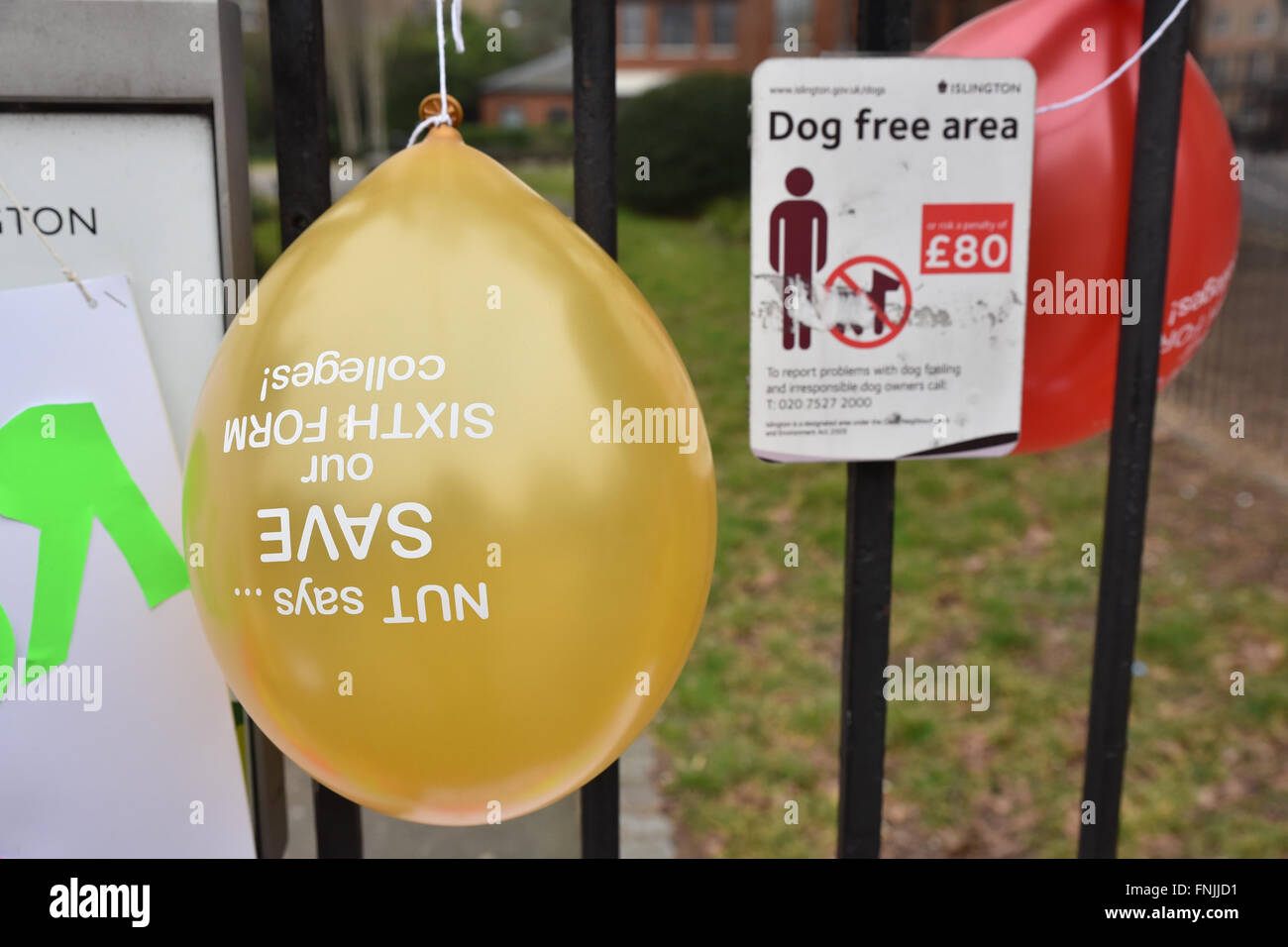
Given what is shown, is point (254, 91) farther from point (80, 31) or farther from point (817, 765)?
point (80, 31)

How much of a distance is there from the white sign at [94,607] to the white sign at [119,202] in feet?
0.14

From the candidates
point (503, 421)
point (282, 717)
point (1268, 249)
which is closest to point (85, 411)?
point (282, 717)

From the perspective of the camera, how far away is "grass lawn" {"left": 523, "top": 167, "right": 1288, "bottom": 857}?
12.2 feet

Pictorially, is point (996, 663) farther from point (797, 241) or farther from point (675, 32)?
point (675, 32)

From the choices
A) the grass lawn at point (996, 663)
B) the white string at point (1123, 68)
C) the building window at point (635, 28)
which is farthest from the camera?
the building window at point (635, 28)

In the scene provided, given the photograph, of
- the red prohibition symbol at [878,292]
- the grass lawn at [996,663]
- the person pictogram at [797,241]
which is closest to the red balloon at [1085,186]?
the red prohibition symbol at [878,292]

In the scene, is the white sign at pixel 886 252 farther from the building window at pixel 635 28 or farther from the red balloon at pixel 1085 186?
the building window at pixel 635 28

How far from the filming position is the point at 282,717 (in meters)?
1.21

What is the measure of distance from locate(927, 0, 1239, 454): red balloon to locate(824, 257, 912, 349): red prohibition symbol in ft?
0.67

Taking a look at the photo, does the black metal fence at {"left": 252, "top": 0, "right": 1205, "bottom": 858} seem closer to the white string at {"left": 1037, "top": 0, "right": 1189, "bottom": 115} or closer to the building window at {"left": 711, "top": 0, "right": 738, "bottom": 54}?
the white string at {"left": 1037, "top": 0, "right": 1189, "bottom": 115}

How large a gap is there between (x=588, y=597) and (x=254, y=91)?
11.9 metres

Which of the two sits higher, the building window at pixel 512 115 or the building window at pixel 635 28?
the building window at pixel 635 28

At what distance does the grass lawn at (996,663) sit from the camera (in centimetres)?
371

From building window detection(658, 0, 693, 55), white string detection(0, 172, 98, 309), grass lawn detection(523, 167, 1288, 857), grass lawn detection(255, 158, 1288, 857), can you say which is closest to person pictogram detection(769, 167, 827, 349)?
white string detection(0, 172, 98, 309)
